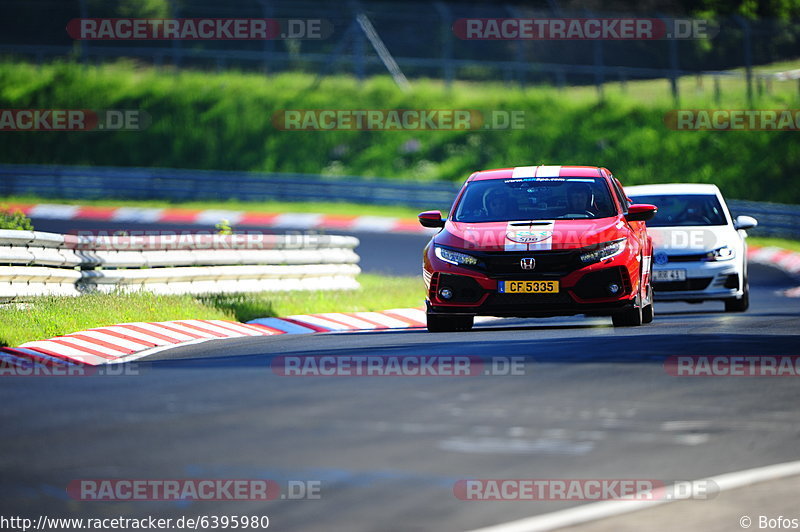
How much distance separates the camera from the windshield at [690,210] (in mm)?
19297

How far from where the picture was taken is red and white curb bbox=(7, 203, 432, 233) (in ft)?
115

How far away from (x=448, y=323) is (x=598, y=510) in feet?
26.6

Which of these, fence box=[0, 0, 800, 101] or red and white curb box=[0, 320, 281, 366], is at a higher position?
fence box=[0, 0, 800, 101]

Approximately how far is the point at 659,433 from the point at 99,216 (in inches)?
1146

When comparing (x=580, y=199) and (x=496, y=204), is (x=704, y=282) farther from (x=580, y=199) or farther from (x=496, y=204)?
(x=496, y=204)

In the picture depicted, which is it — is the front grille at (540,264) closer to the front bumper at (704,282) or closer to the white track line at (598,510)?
the front bumper at (704,282)

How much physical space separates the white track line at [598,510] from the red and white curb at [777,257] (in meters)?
21.4

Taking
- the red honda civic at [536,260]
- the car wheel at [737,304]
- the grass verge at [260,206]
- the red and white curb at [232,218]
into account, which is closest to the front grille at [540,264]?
the red honda civic at [536,260]

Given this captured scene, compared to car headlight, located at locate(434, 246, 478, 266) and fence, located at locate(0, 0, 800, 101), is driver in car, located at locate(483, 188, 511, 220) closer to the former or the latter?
car headlight, located at locate(434, 246, 478, 266)

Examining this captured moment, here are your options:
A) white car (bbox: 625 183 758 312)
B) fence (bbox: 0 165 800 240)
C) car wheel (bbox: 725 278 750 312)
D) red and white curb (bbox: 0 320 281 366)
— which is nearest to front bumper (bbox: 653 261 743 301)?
white car (bbox: 625 183 758 312)

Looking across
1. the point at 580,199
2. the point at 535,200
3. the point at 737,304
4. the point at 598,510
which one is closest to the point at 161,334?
the point at 535,200

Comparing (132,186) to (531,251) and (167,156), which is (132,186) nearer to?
Result: (167,156)

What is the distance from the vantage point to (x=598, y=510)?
22.2 feet

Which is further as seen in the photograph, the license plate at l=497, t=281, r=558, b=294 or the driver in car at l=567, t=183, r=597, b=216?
the driver in car at l=567, t=183, r=597, b=216
